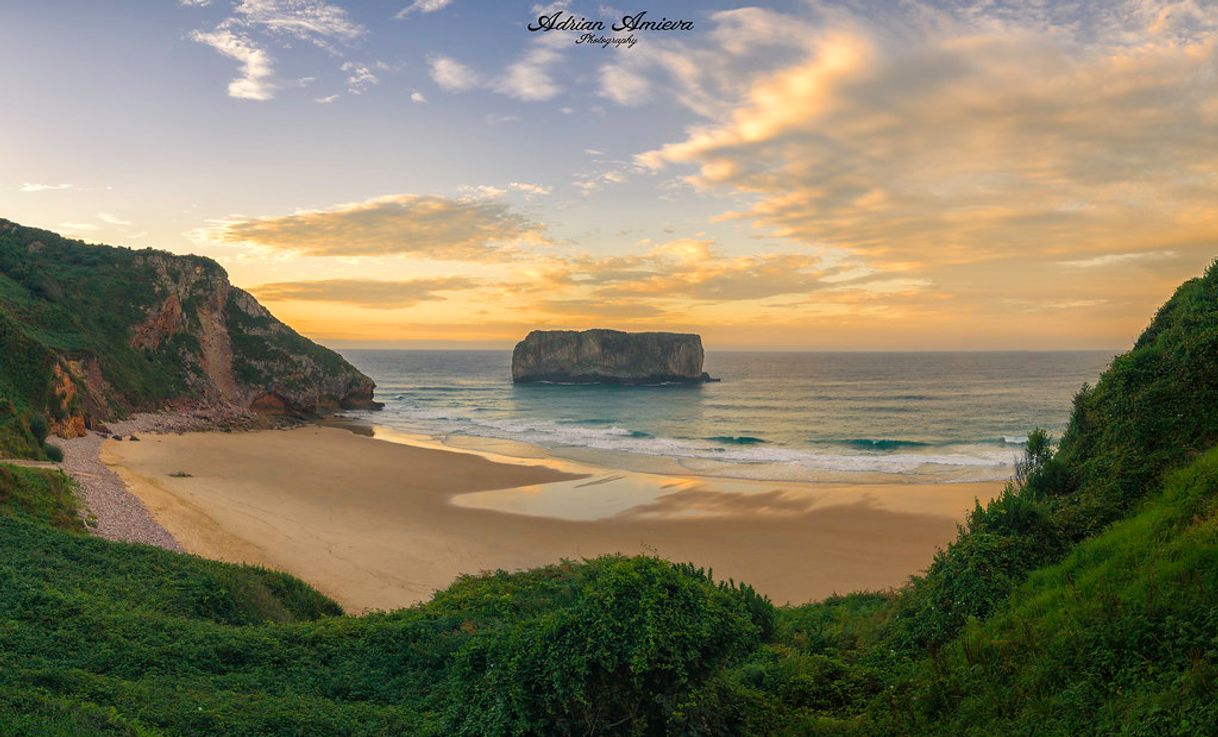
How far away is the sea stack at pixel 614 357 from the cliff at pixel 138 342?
42586 millimetres

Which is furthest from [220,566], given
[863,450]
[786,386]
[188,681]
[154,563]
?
[786,386]

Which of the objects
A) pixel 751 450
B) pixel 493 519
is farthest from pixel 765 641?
pixel 751 450

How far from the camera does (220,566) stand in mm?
14680

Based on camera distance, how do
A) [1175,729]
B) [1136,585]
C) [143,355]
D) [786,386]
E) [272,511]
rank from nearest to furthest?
[1175,729] → [1136,585] → [272,511] → [143,355] → [786,386]

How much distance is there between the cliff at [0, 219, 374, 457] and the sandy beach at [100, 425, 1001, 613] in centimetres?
503

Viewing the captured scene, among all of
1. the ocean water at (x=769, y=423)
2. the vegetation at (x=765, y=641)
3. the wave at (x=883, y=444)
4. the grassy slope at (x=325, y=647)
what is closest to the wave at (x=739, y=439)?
the ocean water at (x=769, y=423)

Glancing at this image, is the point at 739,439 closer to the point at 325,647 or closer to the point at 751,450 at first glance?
the point at 751,450

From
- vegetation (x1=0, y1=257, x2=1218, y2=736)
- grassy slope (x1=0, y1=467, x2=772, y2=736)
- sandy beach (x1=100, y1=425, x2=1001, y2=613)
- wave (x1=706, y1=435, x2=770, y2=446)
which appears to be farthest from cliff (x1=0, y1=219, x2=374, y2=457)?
wave (x1=706, y1=435, x2=770, y2=446)

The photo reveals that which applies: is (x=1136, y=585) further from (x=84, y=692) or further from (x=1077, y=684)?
(x=84, y=692)

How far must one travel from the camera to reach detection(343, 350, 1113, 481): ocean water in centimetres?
3728

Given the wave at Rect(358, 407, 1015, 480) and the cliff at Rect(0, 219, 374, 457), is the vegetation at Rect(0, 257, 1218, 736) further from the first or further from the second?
the cliff at Rect(0, 219, 374, 457)

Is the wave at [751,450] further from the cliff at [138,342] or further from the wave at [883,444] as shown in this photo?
the cliff at [138,342]

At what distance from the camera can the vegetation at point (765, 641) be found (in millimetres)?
6117

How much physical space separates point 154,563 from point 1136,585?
634 inches
